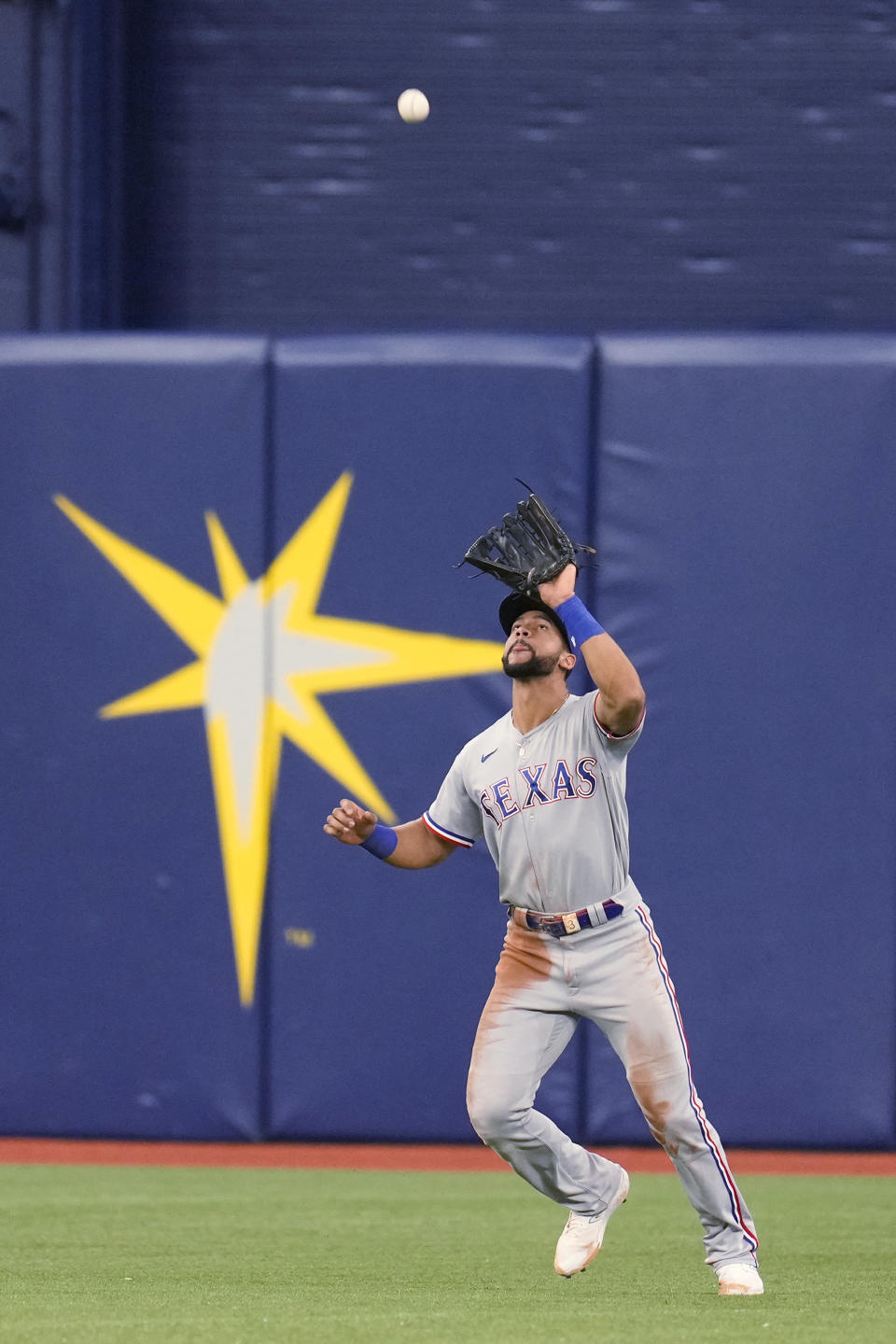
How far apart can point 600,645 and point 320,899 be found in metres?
2.97

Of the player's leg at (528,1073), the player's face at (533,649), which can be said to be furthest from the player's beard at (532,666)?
the player's leg at (528,1073)

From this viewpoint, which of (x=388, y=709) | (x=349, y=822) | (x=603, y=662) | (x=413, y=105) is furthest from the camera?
(x=413, y=105)

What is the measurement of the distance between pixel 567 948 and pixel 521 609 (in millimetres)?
837

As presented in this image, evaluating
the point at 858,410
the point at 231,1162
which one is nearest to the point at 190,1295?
the point at 231,1162

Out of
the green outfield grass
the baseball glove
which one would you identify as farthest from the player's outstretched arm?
the green outfield grass

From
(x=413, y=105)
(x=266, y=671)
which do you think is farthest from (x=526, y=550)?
(x=413, y=105)

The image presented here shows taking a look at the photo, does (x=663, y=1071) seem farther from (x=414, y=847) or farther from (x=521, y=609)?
(x=521, y=609)

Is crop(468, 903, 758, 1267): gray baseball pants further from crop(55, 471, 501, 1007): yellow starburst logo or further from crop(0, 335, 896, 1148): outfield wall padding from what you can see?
crop(55, 471, 501, 1007): yellow starburst logo

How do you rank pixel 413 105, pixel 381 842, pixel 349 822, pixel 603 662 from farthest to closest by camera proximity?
pixel 413 105, pixel 381 842, pixel 349 822, pixel 603 662

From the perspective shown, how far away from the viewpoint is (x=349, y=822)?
4301mm

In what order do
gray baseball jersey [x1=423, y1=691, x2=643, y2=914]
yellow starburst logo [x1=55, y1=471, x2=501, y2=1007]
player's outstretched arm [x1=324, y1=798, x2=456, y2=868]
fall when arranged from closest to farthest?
1. gray baseball jersey [x1=423, y1=691, x2=643, y2=914]
2. player's outstretched arm [x1=324, y1=798, x2=456, y2=868]
3. yellow starburst logo [x1=55, y1=471, x2=501, y2=1007]

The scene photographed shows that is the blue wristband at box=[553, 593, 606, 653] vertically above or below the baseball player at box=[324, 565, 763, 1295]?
above

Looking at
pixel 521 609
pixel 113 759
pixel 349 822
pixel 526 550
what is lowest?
pixel 113 759

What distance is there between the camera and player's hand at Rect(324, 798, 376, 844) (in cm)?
429
